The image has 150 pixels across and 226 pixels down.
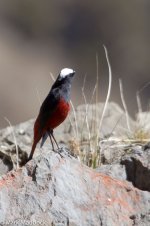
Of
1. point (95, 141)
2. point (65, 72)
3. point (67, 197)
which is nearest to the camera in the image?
point (67, 197)

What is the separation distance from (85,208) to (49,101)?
5.45 ft

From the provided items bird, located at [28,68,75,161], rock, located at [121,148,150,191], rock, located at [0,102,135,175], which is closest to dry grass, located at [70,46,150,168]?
rock, located at [0,102,135,175]

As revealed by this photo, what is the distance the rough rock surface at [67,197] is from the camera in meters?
5.84

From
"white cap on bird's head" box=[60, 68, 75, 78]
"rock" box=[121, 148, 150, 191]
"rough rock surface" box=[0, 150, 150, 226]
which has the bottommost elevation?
"rough rock surface" box=[0, 150, 150, 226]

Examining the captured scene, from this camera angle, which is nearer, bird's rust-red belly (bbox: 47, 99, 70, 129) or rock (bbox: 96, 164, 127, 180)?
rock (bbox: 96, 164, 127, 180)

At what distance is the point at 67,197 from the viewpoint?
6.03 meters

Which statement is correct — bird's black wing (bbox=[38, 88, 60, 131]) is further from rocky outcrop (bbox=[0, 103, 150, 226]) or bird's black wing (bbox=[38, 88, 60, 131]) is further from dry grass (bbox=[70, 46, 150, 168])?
rocky outcrop (bbox=[0, 103, 150, 226])

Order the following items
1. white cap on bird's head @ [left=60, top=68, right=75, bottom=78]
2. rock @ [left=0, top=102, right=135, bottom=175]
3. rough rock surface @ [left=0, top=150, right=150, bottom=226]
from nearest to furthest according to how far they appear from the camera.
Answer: rough rock surface @ [left=0, top=150, right=150, bottom=226] < white cap on bird's head @ [left=60, top=68, right=75, bottom=78] < rock @ [left=0, top=102, right=135, bottom=175]

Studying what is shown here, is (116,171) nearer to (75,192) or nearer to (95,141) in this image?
(75,192)

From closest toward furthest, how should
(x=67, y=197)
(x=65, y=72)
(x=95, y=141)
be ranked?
(x=67, y=197), (x=65, y=72), (x=95, y=141)

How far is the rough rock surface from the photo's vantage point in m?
5.84

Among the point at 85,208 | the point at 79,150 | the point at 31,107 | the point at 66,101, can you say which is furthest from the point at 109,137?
the point at 31,107

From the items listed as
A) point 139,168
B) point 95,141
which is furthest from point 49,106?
point 139,168

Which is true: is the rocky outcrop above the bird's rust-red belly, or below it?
below
